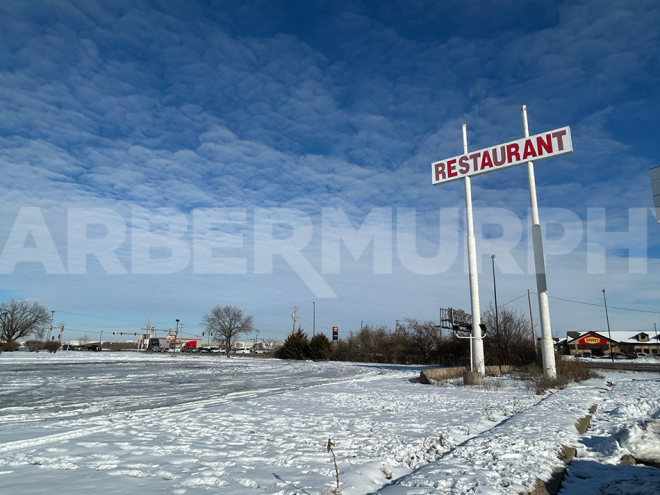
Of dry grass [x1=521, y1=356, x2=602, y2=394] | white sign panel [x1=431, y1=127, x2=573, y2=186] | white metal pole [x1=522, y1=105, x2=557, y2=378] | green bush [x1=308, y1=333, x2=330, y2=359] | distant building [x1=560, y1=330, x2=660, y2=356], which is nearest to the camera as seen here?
dry grass [x1=521, y1=356, x2=602, y2=394]

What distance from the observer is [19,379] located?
17.3m

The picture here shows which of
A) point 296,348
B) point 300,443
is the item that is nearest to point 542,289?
point 300,443

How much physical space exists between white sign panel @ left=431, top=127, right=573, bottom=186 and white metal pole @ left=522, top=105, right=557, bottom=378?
68 cm

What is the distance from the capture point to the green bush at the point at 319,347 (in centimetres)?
4841

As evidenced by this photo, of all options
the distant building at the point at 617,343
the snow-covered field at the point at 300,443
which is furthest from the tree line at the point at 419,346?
the distant building at the point at 617,343

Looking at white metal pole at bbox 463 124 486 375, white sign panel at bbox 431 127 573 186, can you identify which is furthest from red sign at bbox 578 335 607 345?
white sign panel at bbox 431 127 573 186

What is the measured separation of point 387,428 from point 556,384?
10348 millimetres

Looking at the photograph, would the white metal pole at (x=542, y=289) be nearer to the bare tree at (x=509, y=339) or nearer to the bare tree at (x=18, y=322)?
the bare tree at (x=509, y=339)

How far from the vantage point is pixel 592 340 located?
259 ft

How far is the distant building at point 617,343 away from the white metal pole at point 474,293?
225ft

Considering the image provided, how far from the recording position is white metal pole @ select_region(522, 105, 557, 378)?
58.2ft

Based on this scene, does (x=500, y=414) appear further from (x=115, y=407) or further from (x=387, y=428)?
(x=115, y=407)

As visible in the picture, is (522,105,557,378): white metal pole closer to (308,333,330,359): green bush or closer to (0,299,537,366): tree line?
(0,299,537,366): tree line

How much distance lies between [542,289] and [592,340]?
7443 cm
